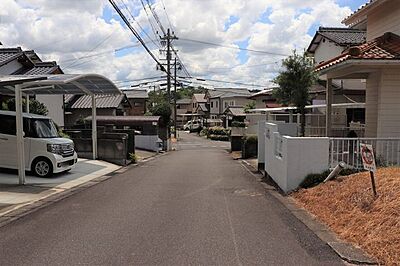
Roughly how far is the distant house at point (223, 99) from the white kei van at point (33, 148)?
216ft

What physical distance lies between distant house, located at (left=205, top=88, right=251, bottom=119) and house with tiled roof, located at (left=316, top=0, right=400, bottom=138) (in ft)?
211

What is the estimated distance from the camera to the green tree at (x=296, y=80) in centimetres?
1669

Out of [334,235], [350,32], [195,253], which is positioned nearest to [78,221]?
[195,253]

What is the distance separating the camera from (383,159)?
10734mm

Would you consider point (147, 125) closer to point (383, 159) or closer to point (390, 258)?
point (383, 159)

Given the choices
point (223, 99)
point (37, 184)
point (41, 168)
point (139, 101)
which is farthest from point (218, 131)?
point (37, 184)

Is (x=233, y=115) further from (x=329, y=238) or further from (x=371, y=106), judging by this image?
(x=329, y=238)

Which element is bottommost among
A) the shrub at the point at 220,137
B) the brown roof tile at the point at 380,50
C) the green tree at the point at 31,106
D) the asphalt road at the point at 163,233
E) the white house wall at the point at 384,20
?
the shrub at the point at 220,137

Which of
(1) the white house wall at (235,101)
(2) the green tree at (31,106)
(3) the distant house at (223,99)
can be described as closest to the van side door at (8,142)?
(2) the green tree at (31,106)

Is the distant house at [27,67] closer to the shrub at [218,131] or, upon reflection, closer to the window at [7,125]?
the window at [7,125]

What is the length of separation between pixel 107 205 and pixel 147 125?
26.6m

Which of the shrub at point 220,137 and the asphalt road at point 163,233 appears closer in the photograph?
the asphalt road at point 163,233

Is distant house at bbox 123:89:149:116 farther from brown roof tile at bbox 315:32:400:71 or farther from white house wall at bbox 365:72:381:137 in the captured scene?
brown roof tile at bbox 315:32:400:71

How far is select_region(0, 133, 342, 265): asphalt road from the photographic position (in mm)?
5629
